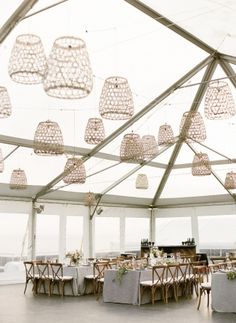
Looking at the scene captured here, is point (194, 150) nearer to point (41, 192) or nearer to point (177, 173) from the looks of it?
point (177, 173)

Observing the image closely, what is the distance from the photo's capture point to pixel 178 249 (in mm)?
16859

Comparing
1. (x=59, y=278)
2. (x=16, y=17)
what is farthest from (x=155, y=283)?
(x=16, y=17)

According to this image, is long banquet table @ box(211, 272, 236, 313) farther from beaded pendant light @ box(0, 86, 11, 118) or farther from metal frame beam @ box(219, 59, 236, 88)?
beaded pendant light @ box(0, 86, 11, 118)

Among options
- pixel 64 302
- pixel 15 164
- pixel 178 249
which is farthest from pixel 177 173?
pixel 64 302

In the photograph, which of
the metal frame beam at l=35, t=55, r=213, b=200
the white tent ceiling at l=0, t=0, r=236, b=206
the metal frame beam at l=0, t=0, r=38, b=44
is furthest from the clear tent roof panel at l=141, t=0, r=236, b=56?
the metal frame beam at l=0, t=0, r=38, b=44

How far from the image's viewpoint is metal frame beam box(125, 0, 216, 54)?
23.8 feet

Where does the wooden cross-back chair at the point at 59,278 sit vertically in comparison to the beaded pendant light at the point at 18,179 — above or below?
below

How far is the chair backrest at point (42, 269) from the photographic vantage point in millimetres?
10773

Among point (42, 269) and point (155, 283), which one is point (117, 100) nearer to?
point (155, 283)

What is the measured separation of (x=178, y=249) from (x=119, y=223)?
2694 mm

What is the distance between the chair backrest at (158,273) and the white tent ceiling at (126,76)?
12.9 feet

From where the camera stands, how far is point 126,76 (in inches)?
373

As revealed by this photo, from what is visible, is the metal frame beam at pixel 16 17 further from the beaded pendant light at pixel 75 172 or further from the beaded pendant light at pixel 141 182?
the beaded pendant light at pixel 141 182

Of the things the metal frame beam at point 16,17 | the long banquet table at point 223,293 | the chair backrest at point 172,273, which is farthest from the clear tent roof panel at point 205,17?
the chair backrest at point 172,273
